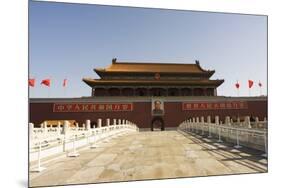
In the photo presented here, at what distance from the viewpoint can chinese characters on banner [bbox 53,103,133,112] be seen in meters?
6.81

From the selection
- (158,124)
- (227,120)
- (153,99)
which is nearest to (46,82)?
(227,120)

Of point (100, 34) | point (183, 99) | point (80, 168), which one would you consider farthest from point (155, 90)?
point (80, 168)

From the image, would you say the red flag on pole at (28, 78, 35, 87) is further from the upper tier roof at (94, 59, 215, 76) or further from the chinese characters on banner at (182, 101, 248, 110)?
the chinese characters on banner at (182, 101, 248, 110)

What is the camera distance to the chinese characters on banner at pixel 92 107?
6.81 metres

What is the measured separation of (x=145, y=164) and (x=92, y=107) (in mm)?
2970

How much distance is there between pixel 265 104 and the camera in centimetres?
609

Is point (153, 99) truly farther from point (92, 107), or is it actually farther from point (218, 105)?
point (218, 105)

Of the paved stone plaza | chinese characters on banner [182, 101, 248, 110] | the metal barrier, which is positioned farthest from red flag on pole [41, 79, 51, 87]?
chinese characters on banner [182, 101, 248, 110]

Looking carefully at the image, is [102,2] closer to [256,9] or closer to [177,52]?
[177,52]

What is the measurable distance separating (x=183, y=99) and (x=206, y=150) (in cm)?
377

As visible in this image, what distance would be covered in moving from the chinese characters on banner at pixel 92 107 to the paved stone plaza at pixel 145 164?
104 centimetres

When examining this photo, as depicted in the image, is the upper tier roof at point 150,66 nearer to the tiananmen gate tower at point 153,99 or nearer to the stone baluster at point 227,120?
the tiananmen gate tower at point 153,99

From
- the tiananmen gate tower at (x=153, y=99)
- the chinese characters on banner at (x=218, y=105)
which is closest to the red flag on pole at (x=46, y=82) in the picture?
the tiananmen gate tower at (x=153, y=99)

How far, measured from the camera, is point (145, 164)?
5449 millimetres
